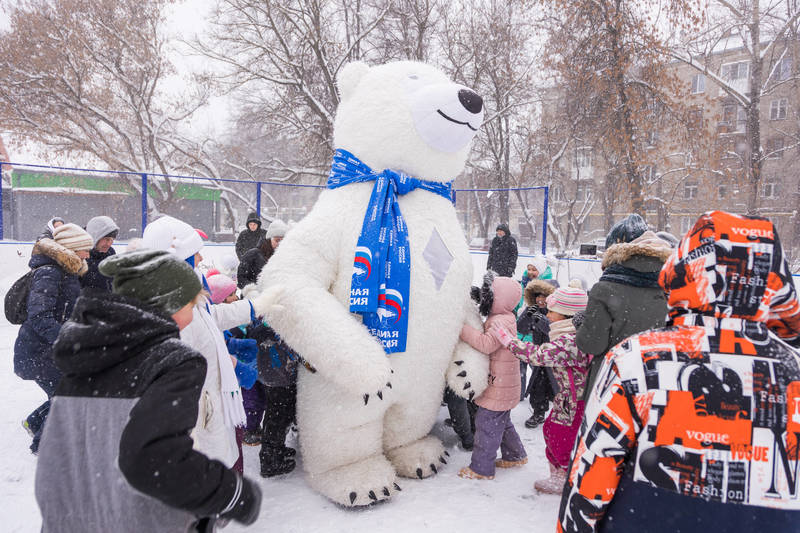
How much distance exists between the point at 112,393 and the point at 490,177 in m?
18.9

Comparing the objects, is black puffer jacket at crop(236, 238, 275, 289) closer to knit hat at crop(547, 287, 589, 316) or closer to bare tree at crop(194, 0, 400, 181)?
knit hat at crop(547, 287, 589, 316)

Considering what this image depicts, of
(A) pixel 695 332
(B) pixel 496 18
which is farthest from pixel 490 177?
(A) pixel 695 332

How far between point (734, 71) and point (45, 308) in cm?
2061

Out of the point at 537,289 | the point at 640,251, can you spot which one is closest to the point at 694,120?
the point at 537,289

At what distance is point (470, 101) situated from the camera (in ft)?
9.14

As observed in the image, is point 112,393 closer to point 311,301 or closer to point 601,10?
point 311,301

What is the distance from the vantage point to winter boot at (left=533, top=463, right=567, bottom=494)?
279cm

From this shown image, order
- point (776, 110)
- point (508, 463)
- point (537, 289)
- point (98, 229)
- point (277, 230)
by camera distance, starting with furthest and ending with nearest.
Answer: point (776, 110) < point (277, 230) < point (537, 289) < point (98, 229) < point (508, 463)

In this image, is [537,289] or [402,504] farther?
[537,289]

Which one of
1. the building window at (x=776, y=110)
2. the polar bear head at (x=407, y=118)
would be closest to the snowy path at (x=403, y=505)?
the polar bear head at (x=407, y=118)

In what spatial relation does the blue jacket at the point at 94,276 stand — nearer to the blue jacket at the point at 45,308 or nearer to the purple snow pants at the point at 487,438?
the blue jacket at the point at 45,308

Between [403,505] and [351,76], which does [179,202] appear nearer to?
[351,76]

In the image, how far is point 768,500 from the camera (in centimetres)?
114


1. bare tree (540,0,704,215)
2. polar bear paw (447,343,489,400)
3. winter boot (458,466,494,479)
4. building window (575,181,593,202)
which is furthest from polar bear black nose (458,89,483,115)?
building window (575,181,593,202)
